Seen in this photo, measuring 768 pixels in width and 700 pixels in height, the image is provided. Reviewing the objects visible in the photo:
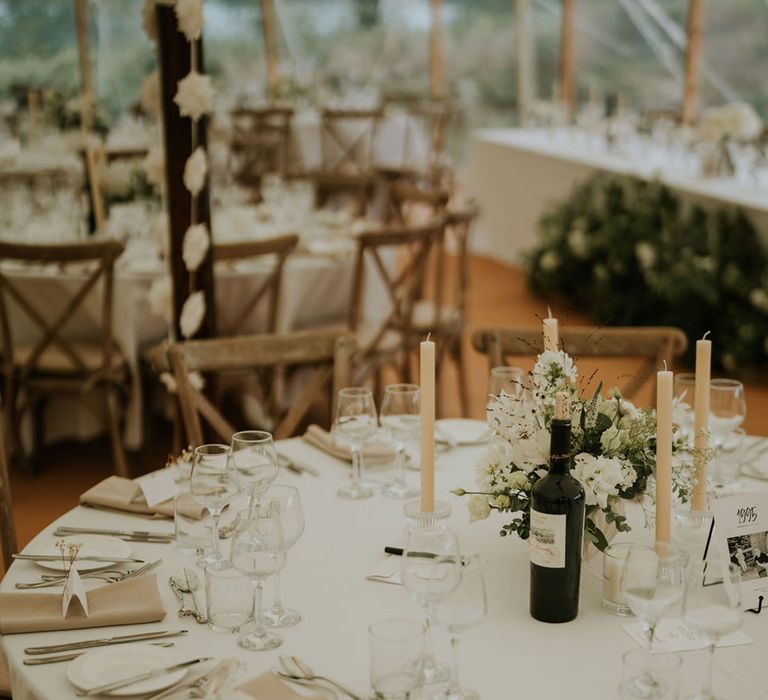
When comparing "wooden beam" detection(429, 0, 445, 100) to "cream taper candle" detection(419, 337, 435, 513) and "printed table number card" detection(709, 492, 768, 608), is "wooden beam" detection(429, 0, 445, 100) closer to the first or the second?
"cream taper candle" detection(419, 337, 435, 513)

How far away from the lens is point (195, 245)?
290cm

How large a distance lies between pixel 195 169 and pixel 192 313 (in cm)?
39

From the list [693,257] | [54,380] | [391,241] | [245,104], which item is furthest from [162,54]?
[245,104]

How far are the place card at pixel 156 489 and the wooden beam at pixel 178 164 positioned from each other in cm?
101

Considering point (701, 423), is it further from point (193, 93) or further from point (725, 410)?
point (193, 93)

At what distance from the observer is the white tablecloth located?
6168mm

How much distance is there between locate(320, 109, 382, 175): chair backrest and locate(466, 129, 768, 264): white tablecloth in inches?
34.1

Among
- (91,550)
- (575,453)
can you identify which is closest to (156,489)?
(91,550)

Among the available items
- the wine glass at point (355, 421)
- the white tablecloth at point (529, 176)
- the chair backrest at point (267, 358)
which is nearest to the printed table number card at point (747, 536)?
the wine glass at point (355, 421)

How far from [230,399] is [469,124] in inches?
255

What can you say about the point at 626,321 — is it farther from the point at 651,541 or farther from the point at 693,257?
the point at 651,541

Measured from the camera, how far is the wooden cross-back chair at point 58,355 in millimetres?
3832

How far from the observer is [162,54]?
9.12ft

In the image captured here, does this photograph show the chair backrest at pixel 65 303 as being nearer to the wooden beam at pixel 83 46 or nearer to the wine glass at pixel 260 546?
the wine glass at pixel 260 546
